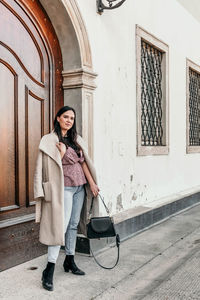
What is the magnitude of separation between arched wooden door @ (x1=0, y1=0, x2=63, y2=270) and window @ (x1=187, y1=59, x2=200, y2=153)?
15.1 feet

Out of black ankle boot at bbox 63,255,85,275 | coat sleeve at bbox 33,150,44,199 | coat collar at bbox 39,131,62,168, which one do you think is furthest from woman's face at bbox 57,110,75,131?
black ankle boot at bbox 63,255,85,275

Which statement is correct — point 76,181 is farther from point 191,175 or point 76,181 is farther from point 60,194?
point 191,175

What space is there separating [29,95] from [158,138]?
139 inches

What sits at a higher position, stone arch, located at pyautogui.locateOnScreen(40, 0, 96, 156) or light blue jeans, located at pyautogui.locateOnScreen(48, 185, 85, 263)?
stone arch, located at pyautogui.locateOnScreen(40, 0, 96, 156)

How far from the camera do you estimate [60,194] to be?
3410mm

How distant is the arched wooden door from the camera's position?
382cm

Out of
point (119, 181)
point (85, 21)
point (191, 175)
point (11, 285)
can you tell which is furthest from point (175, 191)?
point (11, 285)

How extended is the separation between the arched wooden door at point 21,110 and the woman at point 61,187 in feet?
1.80

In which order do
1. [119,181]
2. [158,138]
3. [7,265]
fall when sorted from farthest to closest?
[158,138]
[119,181]
[7,265]

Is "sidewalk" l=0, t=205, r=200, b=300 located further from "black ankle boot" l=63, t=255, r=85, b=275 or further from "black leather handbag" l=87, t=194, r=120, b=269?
"black leather handbag" l=87, t=194, r=120, b=269

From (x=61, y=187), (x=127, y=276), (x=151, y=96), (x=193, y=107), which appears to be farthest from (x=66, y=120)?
(x=193, y=107)

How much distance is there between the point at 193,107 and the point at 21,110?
5.82m

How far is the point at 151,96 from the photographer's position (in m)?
6.75

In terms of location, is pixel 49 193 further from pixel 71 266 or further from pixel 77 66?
pixel 77 66
